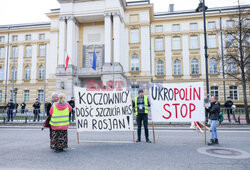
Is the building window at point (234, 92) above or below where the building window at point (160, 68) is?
below

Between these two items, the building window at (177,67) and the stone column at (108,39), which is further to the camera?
the building window at (177,67)

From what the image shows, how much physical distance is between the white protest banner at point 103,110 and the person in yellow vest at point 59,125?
2.96 ft

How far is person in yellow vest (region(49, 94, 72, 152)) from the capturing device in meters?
5.80

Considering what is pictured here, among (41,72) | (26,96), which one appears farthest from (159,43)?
(26,96)

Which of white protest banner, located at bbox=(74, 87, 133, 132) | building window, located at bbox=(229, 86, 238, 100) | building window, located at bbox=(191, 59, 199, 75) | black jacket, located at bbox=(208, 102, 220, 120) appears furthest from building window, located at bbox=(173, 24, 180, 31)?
white protest banner, located at bbox=(74, 87, 133, 132)

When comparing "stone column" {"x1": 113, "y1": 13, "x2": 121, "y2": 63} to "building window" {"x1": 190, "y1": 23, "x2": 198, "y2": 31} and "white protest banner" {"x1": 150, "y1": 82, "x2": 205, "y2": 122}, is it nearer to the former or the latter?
"building window" {"x1": 190, "y1": 23, "x2": 198, "y2": 31}

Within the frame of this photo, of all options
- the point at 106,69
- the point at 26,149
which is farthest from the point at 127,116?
the point at 106,69

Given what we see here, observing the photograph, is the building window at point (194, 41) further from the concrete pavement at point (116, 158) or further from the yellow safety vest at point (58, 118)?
the yellow safety vest at point (58, 118)

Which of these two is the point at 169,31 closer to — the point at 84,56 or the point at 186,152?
the point at 84,56

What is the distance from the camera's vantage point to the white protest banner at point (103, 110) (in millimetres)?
6883

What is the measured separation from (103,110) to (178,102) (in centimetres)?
285

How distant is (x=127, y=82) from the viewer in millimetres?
30062

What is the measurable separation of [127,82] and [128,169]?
26.1 m

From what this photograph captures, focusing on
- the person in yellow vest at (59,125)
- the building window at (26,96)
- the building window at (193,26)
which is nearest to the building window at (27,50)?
the building window at (26,96)
